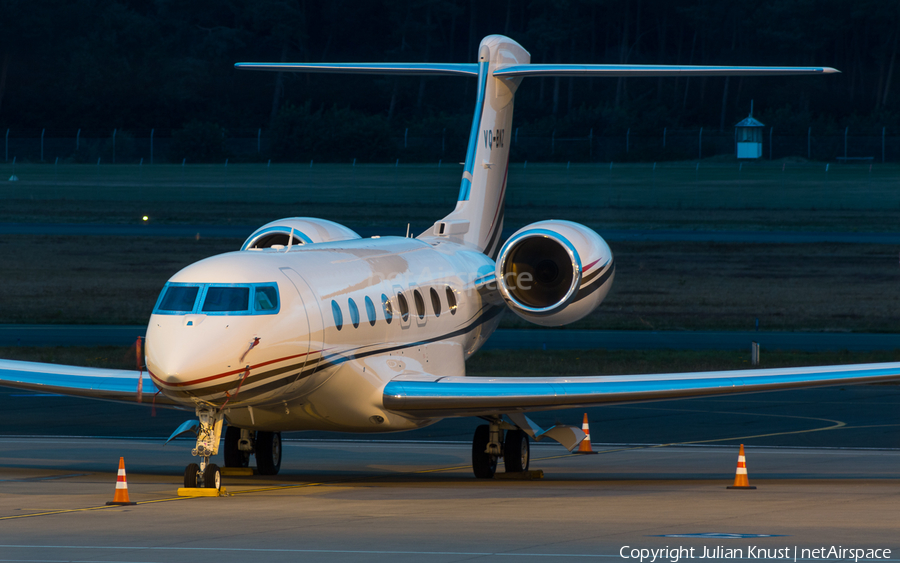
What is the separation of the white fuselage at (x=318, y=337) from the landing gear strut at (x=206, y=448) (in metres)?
0.28

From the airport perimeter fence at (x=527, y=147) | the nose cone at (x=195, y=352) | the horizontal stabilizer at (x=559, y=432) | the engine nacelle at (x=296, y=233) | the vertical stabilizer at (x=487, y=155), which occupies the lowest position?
the horizontal stabilizer at (x=559, y=432)

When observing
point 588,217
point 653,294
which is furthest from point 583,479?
point 588,217

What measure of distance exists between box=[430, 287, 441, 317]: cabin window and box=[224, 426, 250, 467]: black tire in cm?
330

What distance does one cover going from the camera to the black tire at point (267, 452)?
1886 cm

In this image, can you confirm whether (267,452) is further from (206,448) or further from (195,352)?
(195,352)

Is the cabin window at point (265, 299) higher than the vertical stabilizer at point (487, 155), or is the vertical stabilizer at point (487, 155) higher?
the vertical stabilizer at point (487, 155)

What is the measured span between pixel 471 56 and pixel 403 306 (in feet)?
289

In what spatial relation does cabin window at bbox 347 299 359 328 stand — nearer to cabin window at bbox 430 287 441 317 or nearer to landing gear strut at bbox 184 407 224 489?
landing gear strut at bbox 184 407 224 489

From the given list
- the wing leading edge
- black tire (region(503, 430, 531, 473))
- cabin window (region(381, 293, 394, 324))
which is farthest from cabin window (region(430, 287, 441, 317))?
the wing leading edge

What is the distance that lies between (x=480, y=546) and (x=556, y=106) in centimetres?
9321

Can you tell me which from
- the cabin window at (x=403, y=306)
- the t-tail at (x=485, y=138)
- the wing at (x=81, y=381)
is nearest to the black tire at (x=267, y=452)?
the wing at (x=81, y=381)

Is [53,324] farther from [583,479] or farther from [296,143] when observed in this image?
[296,143]

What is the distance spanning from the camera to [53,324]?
43.5 meters

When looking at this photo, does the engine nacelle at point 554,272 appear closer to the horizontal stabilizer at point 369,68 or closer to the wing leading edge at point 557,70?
the wing leading edge at point 557,70
